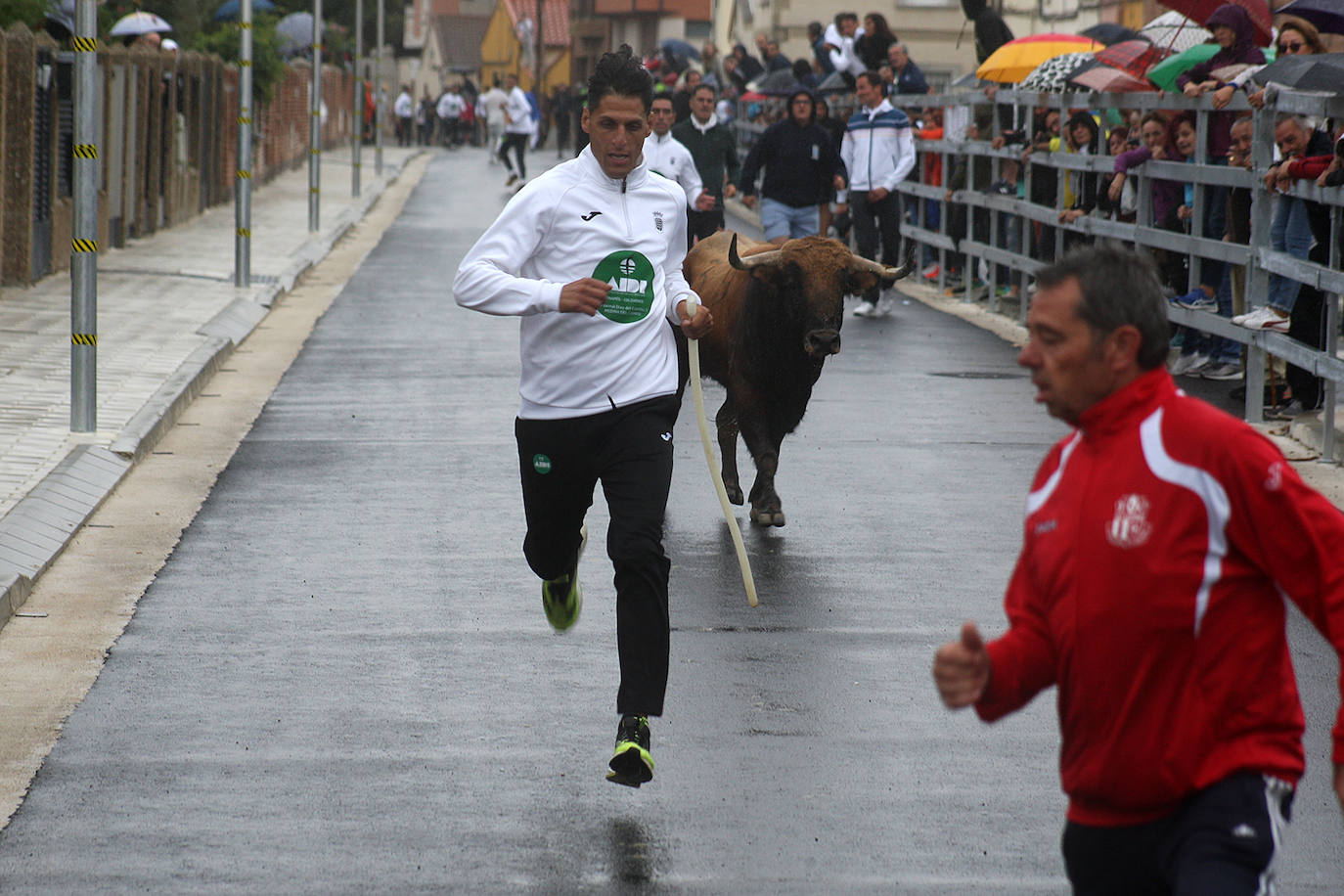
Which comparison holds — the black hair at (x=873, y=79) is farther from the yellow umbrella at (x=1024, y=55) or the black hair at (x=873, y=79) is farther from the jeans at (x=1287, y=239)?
the jeans at (x=1287, y=239)

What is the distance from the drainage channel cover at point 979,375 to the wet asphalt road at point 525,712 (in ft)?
11.4

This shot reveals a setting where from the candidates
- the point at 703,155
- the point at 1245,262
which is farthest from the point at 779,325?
the point at 703,155

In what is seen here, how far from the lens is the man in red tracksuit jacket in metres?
3.34

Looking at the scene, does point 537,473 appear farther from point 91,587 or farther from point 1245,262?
point 1245,262

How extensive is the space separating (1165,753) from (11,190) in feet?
55.3

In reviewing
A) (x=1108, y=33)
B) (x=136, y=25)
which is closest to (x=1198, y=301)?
(x=1108, y=33)

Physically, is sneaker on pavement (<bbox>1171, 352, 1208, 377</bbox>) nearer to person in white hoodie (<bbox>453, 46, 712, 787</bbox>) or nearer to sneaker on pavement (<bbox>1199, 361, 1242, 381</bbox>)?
sneaker on pavement (<bbox>1199, 361, 1242, 381</bbox>)

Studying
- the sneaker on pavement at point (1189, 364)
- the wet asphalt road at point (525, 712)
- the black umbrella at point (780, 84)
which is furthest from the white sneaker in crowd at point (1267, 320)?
the black umbrella at point (780, 84)

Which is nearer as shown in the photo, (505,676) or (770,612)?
(505,676)

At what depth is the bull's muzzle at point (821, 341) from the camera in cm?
947

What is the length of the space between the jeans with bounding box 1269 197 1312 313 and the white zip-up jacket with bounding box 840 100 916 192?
7978 mm

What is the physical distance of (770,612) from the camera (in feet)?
26.5

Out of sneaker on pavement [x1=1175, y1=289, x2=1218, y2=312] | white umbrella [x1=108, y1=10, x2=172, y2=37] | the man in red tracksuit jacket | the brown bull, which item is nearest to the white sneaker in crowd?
sneaker on pavement [x1=1175, y1=289, x2=1218, y2=312]

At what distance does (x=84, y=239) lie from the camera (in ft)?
38.3
